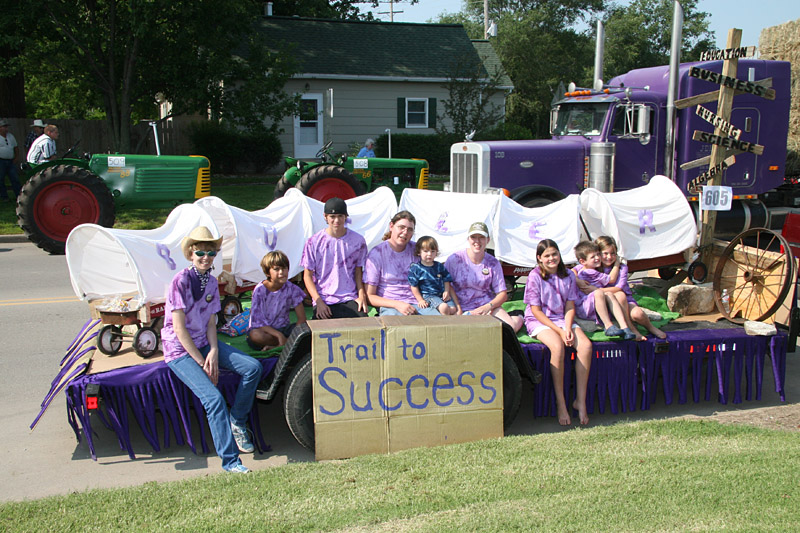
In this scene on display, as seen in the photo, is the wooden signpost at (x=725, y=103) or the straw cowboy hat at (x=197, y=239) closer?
the straw cowboy hat at (x=197, y=239)

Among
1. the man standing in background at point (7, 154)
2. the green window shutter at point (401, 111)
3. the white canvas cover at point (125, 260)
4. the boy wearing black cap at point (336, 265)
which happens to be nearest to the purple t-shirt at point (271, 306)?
the boy wearing black cap at point (336, 265)

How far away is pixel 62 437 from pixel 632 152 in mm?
9782

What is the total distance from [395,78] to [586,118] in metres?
14.1

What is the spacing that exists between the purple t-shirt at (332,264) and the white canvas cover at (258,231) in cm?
89

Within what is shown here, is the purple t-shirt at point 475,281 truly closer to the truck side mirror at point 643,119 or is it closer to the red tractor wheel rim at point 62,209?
the truck side mirror at point 643,119

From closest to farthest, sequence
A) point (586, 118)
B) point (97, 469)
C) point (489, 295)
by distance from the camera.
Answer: point (97, 469) → point (489, 295) → point (586, 118)

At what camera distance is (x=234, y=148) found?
78.5ft

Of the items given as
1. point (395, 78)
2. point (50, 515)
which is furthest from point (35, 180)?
point (395, 78)

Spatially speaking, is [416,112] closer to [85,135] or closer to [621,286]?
[85,135]

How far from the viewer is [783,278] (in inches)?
271

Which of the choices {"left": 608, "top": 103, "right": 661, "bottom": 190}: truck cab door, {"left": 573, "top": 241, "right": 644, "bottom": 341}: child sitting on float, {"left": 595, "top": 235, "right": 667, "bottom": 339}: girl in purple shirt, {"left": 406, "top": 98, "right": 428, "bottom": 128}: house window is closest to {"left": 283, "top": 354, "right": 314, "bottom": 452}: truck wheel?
{"left": 573, "top": 241, "right": 644, "bottom": 341}: child sitting on float

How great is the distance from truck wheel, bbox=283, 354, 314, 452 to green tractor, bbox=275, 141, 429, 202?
962cm

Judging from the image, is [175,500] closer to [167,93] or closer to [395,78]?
[167,93]

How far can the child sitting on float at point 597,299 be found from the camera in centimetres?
595
